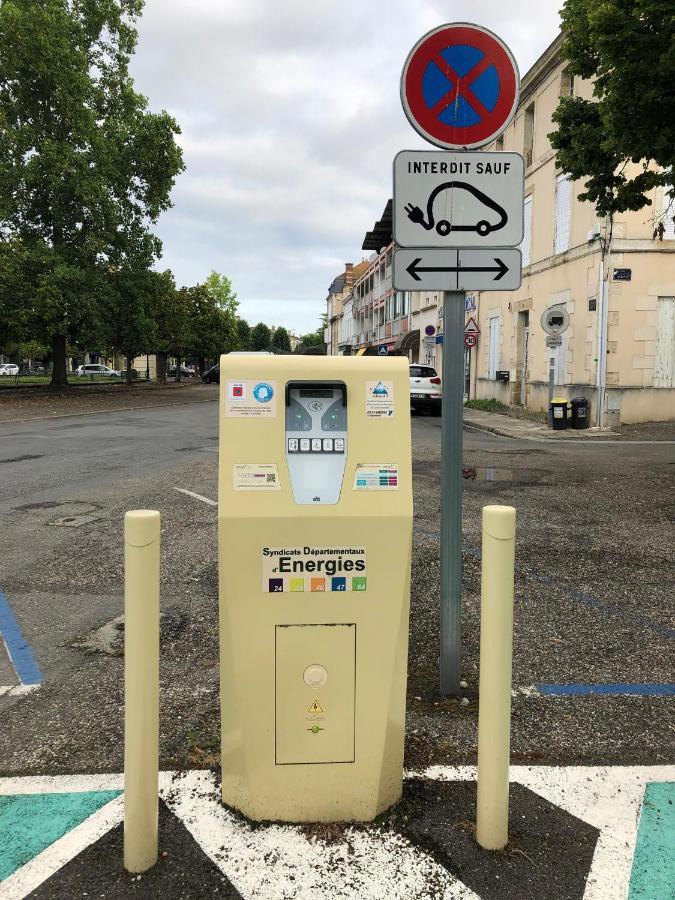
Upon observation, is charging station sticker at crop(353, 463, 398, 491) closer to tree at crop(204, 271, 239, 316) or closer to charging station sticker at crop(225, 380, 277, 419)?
charging station sticker at crop(225, 380, 277, 419)

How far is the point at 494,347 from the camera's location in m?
25.5

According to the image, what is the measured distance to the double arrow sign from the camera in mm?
3029

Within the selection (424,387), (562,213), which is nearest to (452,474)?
(424,387)

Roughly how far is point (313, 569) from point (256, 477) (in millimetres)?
353

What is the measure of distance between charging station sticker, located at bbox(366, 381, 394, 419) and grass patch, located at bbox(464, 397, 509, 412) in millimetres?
20752

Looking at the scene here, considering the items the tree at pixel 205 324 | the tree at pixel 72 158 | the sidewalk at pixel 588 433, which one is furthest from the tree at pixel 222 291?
the sidewalk at pixel 588 433

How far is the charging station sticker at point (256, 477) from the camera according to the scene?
7.23ft

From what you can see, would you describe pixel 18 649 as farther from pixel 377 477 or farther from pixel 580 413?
pixel 580 413

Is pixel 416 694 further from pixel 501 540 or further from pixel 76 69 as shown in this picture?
pixel 76 69

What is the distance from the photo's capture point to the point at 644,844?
88.1 inches

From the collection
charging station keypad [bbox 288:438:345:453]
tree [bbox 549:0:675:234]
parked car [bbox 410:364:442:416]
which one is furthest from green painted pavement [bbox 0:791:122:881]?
parked car [bbox 410:364:442:416]

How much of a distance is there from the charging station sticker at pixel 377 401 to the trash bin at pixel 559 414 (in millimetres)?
14818

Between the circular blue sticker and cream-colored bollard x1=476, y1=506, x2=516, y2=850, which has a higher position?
the circular blue sticker

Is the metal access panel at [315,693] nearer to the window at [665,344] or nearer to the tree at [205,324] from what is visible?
the window at [665,344]
